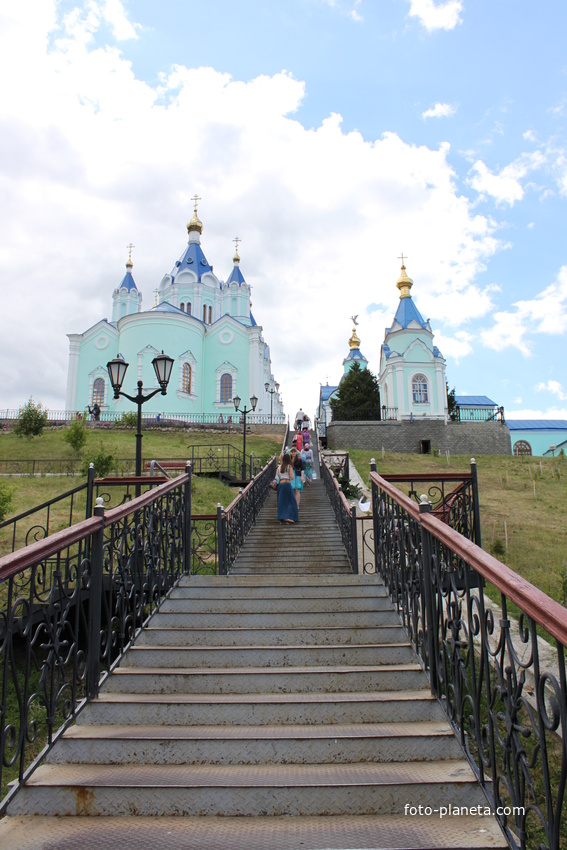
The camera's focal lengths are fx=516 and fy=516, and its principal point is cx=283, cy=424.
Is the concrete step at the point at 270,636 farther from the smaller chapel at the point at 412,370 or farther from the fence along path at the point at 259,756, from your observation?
the smaller chapel at the point at 412,370

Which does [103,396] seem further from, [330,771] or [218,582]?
[330,771]

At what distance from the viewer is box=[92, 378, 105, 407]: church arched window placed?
38203 millimetres

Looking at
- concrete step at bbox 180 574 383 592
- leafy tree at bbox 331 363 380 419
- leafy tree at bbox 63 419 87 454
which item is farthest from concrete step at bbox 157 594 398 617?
leafy tree at bbox 331 363 380 419

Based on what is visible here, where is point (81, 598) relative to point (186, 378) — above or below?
below

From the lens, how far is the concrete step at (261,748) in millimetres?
2609

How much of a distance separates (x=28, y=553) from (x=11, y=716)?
11.9ft

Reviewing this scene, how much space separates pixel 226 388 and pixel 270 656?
117ft

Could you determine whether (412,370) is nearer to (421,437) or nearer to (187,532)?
(421,437)

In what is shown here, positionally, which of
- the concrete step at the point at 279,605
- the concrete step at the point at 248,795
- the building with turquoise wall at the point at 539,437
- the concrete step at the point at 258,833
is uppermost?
the building with turquoise wall at the point at 539,437

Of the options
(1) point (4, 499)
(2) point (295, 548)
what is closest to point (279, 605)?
(2) point (295, 548)

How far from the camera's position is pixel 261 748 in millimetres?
2635

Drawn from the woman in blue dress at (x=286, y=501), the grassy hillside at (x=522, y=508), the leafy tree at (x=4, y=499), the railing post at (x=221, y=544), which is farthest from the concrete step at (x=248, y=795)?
the leafy tree at (x=4, y=499)

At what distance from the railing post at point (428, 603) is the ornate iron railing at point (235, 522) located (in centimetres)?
343

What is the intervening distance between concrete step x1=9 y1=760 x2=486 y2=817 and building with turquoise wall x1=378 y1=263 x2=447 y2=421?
2965 centimetres
